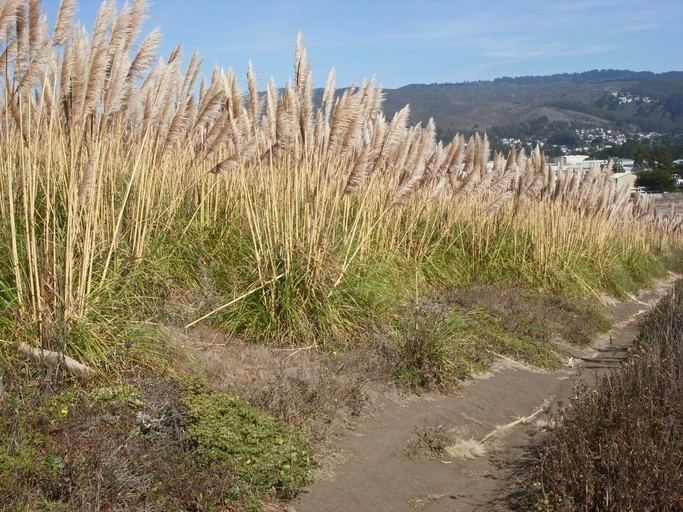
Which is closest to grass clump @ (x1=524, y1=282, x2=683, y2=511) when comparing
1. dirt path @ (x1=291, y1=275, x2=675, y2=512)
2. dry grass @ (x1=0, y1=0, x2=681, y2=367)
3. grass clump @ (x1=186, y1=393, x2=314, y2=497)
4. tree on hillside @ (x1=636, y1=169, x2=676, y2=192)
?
dirt path @ (x1=291, y1=275, x2=675, y2=512)

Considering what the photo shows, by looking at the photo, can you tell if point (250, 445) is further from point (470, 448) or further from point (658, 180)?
point (658, 180)

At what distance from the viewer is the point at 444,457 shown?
232 inches

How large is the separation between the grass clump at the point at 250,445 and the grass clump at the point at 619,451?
1.46 metres

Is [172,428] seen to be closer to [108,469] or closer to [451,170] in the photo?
[108,469]

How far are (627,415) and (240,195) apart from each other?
4960 millimetres

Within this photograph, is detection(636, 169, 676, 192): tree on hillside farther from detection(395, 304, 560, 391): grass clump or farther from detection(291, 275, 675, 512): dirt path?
detection(291, 275, 675, 512): dirt path

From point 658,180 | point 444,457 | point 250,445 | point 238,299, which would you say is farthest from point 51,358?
point 658,180

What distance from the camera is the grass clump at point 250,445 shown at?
15.6ft

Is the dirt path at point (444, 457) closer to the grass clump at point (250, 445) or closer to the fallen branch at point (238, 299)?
the grass clump at point (250, 445)

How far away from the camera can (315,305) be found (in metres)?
7.53

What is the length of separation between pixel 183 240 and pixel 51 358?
115 inches

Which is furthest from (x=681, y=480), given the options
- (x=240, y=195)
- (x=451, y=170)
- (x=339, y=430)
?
(x=451, y=170)

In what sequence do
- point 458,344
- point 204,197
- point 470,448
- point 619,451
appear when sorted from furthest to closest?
1. point 204,197
2. point 458,344
3. point 470,448
4. point 619,451

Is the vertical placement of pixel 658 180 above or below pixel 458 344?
below
